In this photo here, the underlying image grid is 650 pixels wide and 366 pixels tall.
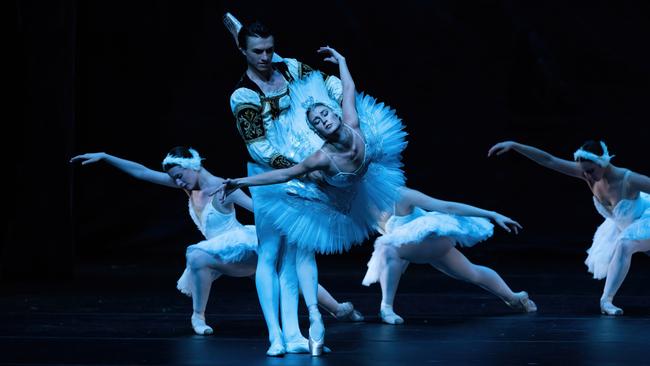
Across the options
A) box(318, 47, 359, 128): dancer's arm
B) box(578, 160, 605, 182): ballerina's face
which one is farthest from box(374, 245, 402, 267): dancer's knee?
box(318, 47, 359, 128): dancer's arm

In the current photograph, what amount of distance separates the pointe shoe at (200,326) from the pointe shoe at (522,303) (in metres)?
1.47

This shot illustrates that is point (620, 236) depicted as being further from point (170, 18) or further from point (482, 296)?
point (170, 18)

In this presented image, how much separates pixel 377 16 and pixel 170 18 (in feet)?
4.89

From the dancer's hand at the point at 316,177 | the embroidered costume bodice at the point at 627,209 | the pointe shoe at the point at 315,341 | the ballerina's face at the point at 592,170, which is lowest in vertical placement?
the pointe shoe at the point at 315,341

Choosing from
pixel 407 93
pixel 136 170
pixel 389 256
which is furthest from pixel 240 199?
pixel 407 93

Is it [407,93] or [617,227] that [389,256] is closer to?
[617,227]

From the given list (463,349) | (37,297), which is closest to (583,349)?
(463,349)

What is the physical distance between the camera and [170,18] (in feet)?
26.8

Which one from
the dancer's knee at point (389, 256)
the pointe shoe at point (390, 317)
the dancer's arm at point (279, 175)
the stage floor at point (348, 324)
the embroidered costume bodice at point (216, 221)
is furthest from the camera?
the dancer's knee at point (389, 256)

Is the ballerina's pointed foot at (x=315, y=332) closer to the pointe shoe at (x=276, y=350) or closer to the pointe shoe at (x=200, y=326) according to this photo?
the pointe shoe at (x=276, y=350)

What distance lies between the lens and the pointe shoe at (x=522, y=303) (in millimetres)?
5289

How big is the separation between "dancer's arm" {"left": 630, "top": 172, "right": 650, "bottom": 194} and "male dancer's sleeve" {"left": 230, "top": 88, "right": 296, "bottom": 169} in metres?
2.03

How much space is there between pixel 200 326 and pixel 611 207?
2074 millimetres

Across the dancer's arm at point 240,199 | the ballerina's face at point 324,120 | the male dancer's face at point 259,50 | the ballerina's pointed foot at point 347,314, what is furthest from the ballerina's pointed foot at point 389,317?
→ the male dancer's face at point 259,50
